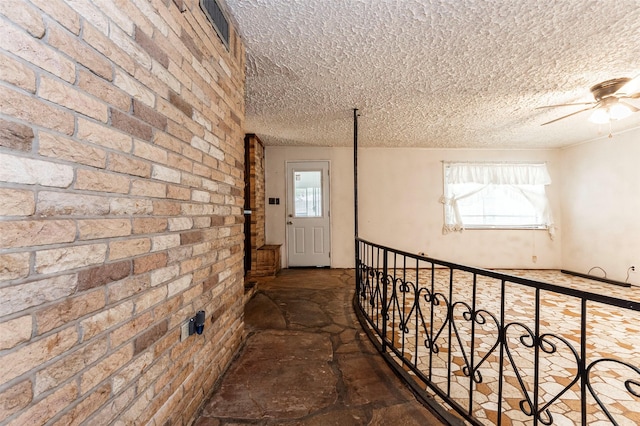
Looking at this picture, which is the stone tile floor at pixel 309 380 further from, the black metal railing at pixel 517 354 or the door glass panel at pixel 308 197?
the door glass panel at pixel 308 197

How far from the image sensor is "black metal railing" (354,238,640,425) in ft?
3.24

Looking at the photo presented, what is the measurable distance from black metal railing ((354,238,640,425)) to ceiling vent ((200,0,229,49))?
5.91ft

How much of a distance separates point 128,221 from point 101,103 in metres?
0.39

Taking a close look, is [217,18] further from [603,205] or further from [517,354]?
[603,205]

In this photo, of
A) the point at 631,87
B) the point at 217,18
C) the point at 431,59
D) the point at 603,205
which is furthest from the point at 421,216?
the point at 217,18

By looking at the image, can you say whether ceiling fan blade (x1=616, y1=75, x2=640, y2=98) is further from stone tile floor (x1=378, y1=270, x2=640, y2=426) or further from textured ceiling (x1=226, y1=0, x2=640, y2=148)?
stone tile floor (x1=378, y1=270, x2=640, y2=426)

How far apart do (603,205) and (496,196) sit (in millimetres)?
1492

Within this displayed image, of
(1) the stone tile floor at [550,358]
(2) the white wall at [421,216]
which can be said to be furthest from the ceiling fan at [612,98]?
(2) the white wall at [421,216]

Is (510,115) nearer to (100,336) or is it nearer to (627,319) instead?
(627,319)

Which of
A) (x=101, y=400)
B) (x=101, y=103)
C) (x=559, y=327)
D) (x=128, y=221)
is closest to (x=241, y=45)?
(x=101, y=103)

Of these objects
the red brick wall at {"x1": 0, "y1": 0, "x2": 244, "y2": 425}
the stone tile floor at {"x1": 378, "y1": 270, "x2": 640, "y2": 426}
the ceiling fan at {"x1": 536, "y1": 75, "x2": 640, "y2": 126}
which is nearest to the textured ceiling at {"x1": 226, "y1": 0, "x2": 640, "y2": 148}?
the ceiling fan at {"x1": 536, "y1": 75, "x2": 640, "y2": 126}

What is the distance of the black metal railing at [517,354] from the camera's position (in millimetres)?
987

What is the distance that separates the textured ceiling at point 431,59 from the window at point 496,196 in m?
1.30

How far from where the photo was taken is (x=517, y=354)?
6.73 ft
